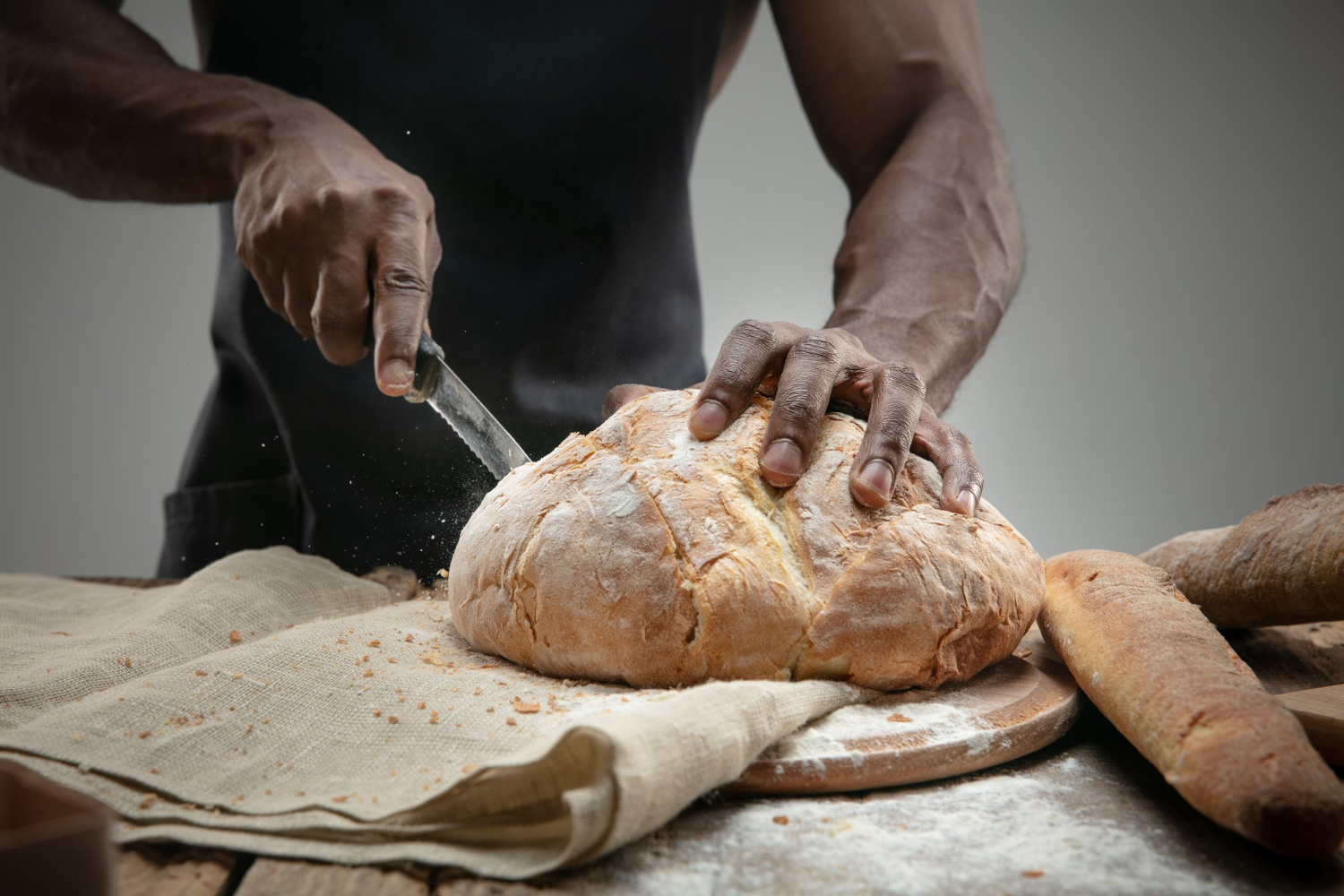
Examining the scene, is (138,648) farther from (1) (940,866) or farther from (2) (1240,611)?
(2) (1240,611)

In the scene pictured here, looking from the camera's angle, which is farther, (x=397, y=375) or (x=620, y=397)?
(x=620, y=397)

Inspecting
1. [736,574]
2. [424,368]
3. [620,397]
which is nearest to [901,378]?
[736,574]

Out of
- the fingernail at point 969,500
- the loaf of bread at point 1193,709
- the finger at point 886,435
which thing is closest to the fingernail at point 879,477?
the finger at point 886,435

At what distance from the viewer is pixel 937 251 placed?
7.52 feet

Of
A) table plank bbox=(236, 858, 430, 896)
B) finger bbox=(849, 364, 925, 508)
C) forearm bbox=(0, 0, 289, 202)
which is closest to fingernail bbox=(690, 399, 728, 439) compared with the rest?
finger bbox=(849, 364, 925, 508)

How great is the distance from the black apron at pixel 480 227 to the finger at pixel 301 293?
1.56 ft

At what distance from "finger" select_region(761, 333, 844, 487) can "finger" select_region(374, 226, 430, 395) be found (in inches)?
28.7

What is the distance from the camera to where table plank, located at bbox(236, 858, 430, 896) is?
780 mm

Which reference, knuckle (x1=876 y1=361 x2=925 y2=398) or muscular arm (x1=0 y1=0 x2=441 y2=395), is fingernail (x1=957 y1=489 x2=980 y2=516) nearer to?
knuckle (x1=876 y1=361 x2=925 y2=398)

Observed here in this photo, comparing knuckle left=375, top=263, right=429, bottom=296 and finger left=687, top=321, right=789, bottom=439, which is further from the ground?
knuckle left=375, top=263, right=429, bottom=296

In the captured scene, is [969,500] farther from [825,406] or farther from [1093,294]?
[1093,294]

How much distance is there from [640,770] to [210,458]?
2.37 m

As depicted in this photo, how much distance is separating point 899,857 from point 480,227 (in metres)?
1.97

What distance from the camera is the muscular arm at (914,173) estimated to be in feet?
7.07
